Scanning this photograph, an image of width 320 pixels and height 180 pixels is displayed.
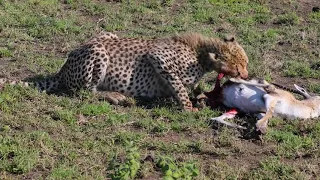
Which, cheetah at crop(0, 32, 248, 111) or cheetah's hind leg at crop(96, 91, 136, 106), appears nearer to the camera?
cheetah's hind leg at crop(96, 91, 136, 106)

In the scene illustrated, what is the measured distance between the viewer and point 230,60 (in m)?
7.77

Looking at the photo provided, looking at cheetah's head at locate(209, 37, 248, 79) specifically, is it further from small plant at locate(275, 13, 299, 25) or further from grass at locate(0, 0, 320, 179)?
small plant at locate(275, 13, 299, 25)

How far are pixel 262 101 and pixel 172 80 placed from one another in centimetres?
108

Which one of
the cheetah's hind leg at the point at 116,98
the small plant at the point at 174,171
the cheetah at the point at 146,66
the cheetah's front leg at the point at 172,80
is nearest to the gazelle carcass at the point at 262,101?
the cheetah at the point at 146,66

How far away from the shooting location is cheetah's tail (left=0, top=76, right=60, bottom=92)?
7.83 metres

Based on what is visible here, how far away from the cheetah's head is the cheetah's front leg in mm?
492

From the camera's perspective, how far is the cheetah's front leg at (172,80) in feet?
24.9

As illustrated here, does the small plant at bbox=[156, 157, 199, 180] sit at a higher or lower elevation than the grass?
higher

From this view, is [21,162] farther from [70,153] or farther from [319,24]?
[319,24]

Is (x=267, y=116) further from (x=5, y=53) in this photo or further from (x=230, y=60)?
(x=5, y=53)

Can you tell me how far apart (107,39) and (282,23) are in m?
4.54

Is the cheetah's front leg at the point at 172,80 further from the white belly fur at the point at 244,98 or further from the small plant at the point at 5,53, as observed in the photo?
the small plant at the point at 5,53

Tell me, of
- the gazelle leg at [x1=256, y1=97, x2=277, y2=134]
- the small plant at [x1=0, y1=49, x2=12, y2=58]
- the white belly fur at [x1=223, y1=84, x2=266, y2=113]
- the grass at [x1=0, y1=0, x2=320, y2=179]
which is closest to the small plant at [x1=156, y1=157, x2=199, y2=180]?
the grass at [x1=0, y1=0, x2=320, y2=179]

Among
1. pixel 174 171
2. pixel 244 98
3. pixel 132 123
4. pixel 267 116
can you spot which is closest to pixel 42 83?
pixel 132 123
